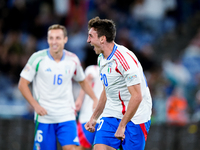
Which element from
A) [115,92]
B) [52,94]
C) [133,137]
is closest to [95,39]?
[115,92]

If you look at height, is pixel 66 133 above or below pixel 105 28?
below

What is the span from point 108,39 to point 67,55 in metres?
1.69

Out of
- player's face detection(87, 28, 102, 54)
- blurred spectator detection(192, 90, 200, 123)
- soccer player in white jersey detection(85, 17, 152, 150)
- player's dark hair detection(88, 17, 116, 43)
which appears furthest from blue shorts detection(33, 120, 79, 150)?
blurred spectator detection(192, 90, 200, 123)

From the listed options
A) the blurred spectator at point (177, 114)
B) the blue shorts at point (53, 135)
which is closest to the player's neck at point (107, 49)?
the blue shorts at point (53, 135)

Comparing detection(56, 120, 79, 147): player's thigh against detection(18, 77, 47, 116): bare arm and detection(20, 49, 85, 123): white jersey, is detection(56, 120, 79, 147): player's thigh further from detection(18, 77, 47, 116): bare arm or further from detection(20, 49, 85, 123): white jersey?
detection(18, 77, 47, 116): bare arm

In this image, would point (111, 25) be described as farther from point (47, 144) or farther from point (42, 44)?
point (42, 44)

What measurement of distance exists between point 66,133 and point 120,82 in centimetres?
169

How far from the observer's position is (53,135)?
6062mm

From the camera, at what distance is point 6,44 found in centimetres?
1190

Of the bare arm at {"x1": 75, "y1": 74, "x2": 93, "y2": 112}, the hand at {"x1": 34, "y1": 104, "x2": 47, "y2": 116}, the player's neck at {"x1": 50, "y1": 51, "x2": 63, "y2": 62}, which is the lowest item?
the hand at {"x1": 34, "y1": 104, "x2": 47, "y2": 116}

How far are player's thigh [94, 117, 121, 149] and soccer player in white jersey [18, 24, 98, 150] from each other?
1225 millimetres

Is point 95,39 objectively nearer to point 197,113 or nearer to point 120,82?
point 120,82

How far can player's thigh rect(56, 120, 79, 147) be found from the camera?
599 cm

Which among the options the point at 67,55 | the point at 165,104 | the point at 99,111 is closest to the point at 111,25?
the point at 99,111
